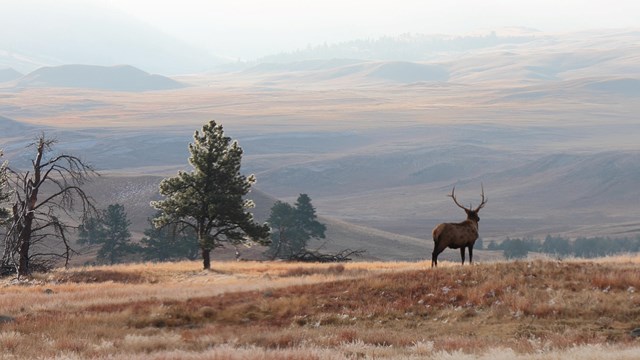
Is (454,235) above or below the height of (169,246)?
above

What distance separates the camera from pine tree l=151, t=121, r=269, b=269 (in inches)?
1722

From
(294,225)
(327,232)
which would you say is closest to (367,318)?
(294,225)

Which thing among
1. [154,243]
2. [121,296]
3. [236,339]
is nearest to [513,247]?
[154,243]

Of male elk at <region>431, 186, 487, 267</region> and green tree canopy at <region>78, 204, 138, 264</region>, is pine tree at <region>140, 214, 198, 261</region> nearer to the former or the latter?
green tree canopy at <region>78, 204, 138, 264</region>

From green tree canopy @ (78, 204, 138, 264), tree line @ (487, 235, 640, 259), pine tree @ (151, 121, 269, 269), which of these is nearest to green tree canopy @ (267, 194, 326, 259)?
green tree canopy @ (78, 204, 138, 264)

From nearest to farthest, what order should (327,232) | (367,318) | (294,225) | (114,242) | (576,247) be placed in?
(367,318) < (294,225) < (114,242) < (576,247) < (327,232)

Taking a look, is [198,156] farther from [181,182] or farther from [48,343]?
[48,343]

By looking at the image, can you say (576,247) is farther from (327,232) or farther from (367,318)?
(367,318)

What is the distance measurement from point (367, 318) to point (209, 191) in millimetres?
23448

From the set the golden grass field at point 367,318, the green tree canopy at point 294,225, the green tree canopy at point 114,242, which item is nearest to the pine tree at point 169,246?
the green tree canopy at point 114,242

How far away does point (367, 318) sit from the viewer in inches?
860

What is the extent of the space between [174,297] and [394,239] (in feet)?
343

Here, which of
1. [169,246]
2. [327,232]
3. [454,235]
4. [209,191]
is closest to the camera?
[454,235]

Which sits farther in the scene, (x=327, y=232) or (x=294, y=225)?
(x=327, y=232)
